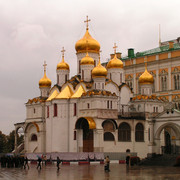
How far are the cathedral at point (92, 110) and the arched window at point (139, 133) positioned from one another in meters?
0.06

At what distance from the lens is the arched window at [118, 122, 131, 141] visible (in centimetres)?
4923

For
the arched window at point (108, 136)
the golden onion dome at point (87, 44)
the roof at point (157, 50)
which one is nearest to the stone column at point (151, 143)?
the arched window at point (108, 136)

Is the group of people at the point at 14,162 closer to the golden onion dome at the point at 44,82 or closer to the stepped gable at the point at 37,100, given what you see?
the stepped gable at the point at 37,100

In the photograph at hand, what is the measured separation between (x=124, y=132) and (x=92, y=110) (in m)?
4.80

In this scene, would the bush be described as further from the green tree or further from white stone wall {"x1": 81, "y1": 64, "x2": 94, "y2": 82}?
the green tree

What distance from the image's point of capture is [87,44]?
53969 millimetres

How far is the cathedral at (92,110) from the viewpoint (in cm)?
4794

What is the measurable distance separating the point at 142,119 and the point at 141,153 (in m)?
3.92

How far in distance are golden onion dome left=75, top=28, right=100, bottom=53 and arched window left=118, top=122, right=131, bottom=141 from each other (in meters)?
10.5

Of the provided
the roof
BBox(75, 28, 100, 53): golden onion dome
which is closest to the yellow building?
the roof

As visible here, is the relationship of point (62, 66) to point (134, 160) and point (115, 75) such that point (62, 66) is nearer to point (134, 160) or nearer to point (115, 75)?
point (115, 75)

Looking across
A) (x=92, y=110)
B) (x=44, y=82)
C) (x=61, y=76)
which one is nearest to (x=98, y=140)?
(x=92, y=110)

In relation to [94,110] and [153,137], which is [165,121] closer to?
[153,137]

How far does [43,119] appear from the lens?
179ft
